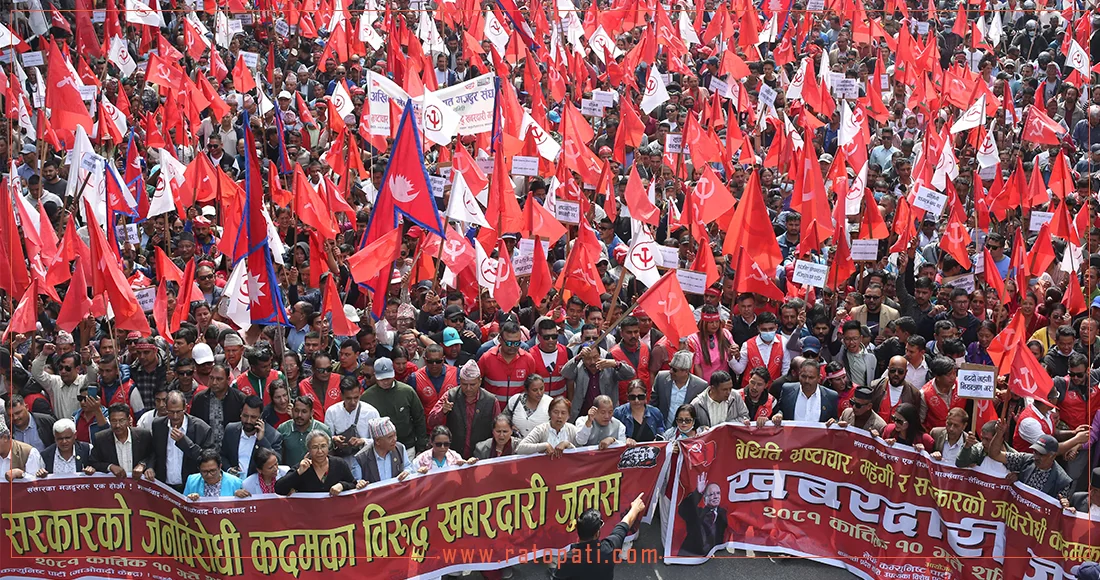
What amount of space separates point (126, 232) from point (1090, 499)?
9436 mm

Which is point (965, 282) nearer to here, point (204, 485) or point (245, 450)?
point (245, 450)

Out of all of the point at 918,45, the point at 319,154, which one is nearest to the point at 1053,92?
the point at 918,45

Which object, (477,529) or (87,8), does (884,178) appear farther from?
(87,8)

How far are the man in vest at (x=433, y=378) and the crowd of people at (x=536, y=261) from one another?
29 mm

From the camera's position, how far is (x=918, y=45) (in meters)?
20.0

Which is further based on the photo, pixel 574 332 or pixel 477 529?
pixel 574 332

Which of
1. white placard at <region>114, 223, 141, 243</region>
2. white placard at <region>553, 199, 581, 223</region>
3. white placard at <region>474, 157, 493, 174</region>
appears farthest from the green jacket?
white placard at <region>474, 157, 493, 174</region>

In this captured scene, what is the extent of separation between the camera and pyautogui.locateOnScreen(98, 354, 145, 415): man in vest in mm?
10344

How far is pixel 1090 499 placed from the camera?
8.27m

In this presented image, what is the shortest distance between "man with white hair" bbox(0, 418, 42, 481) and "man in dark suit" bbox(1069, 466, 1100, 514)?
673 centimetres

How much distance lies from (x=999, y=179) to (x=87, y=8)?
13.4 m

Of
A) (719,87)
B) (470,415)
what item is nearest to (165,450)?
(470,415)

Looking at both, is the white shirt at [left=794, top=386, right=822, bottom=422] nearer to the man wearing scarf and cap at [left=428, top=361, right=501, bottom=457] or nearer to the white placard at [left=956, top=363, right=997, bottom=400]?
the white placard at [left=956, top=363, right=997, bottom=400]

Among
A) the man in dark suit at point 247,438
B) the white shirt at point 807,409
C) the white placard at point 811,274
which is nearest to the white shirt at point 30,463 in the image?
the man in dark suit at point 247,438
